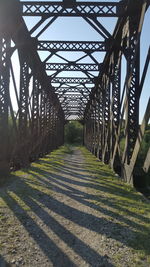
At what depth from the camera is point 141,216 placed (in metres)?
4.88

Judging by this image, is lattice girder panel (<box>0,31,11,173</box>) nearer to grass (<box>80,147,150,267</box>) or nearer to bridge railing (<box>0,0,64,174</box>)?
bridge railing (<box>0,0,64,174</box>)

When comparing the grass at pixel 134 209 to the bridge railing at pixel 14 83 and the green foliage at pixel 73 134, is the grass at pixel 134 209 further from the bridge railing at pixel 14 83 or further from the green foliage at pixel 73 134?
the green foliage at pixel 73 134

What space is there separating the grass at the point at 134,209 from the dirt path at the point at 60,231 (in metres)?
0.10

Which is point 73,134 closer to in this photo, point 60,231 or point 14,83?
point 14,83

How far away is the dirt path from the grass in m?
0.10

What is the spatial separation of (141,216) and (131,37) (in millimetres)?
5990

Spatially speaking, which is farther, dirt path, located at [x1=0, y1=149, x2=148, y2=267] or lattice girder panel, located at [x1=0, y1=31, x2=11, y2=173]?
lattice girder panel, located at [x1=0, y1=31, x2=11, y2=173]

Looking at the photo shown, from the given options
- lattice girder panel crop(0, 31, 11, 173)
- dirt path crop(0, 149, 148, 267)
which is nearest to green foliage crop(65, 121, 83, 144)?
lattice girder panel crop(0, 31, 11, 173)

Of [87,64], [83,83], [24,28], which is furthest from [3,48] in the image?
[83,83]

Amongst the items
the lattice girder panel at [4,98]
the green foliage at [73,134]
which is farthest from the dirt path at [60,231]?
the green foliage at [73,134]

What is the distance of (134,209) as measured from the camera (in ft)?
17.5

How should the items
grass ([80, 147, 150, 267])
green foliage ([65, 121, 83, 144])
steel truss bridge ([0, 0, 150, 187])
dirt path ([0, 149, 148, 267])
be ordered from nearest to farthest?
dirt path ([0, 149, 148, 267])
grass ([80, 147, 150, 267])
steel truss bridge ([0, 0, 150, 187])
green foliage ([65, 121, 83, 144])

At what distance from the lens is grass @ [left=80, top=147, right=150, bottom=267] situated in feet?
11.1

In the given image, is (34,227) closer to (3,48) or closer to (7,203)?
(7,203)
